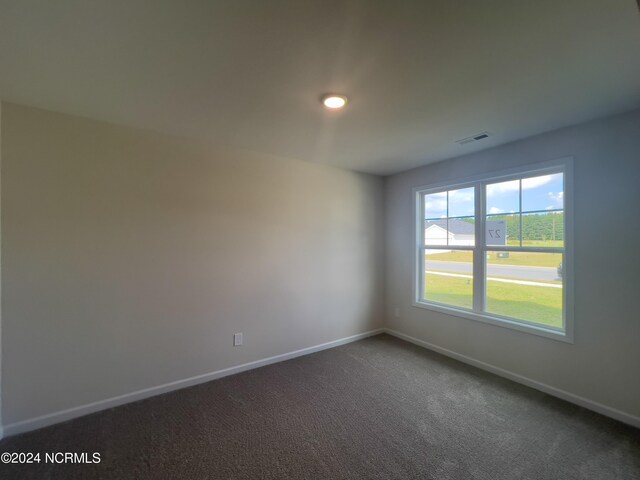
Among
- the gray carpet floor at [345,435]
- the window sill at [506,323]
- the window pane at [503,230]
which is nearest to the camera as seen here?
the gray carpet floor at [345,435]

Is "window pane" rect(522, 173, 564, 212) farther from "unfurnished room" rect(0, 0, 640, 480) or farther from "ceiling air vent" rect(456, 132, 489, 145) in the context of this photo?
"ceiling air vent" rect(456, 132, 489, 145)

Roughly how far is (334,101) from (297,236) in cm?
176

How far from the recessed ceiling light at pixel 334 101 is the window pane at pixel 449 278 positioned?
242 cm

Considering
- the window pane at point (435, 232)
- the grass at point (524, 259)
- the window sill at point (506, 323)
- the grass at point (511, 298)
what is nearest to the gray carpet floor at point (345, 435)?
the window sill at point (506, 323)

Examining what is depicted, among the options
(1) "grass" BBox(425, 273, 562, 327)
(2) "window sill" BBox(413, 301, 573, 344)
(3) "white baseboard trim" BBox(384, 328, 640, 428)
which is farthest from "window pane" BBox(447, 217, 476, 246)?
(3) "white baseboard trim" BBox(384, 328, 640, 428)

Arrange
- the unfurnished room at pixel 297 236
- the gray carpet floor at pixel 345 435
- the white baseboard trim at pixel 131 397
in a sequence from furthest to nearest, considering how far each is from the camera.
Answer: the white baseboard trim at pixel 131 397 < the gray carpet floor at pixel 345 435 < the unfurnished room at pixel 297 236

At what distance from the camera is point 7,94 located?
6.14 feet

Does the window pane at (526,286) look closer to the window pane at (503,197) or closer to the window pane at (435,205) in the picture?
the window pane at (503,197)

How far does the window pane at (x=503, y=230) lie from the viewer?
9.46ft

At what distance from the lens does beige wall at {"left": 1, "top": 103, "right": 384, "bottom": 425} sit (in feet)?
6.71

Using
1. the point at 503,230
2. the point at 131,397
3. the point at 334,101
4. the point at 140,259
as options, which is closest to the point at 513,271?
the point at 503,230

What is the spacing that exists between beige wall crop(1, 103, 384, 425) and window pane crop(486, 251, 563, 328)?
200 cm

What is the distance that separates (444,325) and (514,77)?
9.06 feet

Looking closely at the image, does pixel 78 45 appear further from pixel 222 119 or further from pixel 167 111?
pixel 222 119
